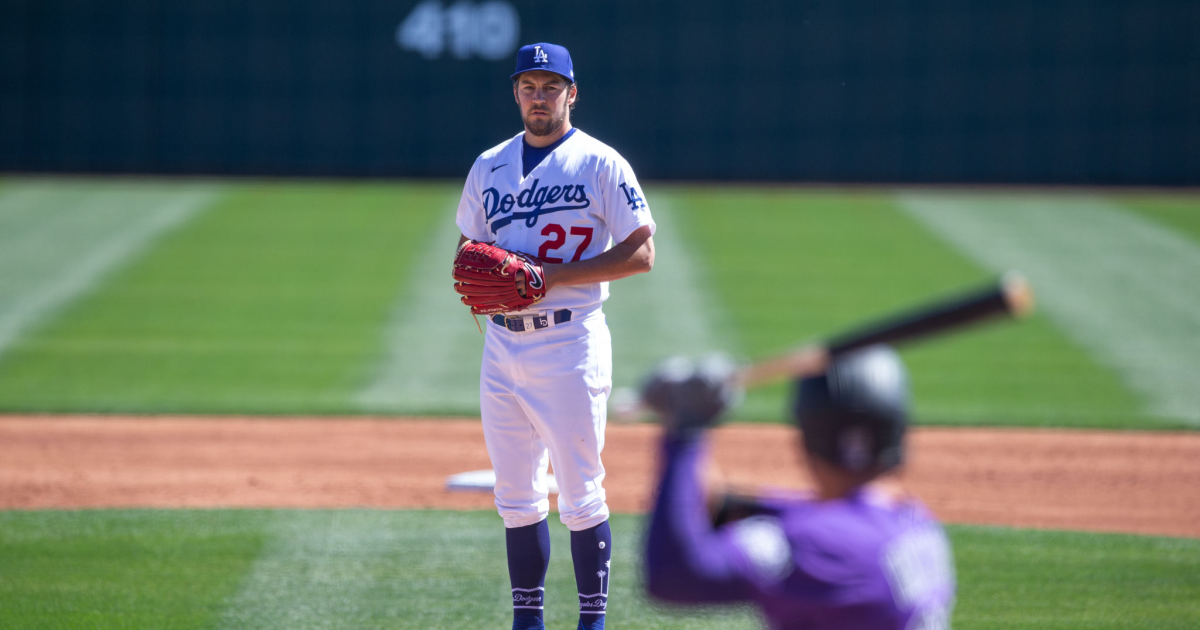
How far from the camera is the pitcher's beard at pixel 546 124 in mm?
3883

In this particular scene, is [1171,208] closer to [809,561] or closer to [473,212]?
[473,212]

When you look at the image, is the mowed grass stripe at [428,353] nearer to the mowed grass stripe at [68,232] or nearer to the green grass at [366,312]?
the green grass at [366,312]

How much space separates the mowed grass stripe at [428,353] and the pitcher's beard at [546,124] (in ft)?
12.8

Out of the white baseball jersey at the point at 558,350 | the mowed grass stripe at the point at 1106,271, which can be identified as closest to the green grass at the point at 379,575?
the white baseball jersey at the point at 558,350

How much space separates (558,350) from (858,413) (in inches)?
75.2

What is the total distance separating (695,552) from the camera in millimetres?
1934

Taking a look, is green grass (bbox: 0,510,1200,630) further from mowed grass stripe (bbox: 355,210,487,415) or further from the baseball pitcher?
mowed grass stripe (bbox: 355,210,487,415)

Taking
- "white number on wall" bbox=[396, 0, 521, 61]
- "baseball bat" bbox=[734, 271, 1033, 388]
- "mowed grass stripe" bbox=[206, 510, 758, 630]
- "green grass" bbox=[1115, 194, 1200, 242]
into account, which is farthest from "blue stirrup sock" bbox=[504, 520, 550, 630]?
"white number on wall" bbox=[396, 0, 521, 61]

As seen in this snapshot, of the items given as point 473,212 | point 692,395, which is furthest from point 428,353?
point 692,395

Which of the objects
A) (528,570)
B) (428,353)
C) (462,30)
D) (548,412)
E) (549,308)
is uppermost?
(462,30)

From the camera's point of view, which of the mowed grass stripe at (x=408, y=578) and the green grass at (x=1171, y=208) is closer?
the mowed grass stripe at (x=408, y=578)

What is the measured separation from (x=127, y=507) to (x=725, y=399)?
473cm

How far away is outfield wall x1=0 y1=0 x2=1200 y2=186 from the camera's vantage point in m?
16.2

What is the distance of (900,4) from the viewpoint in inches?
A: 641
